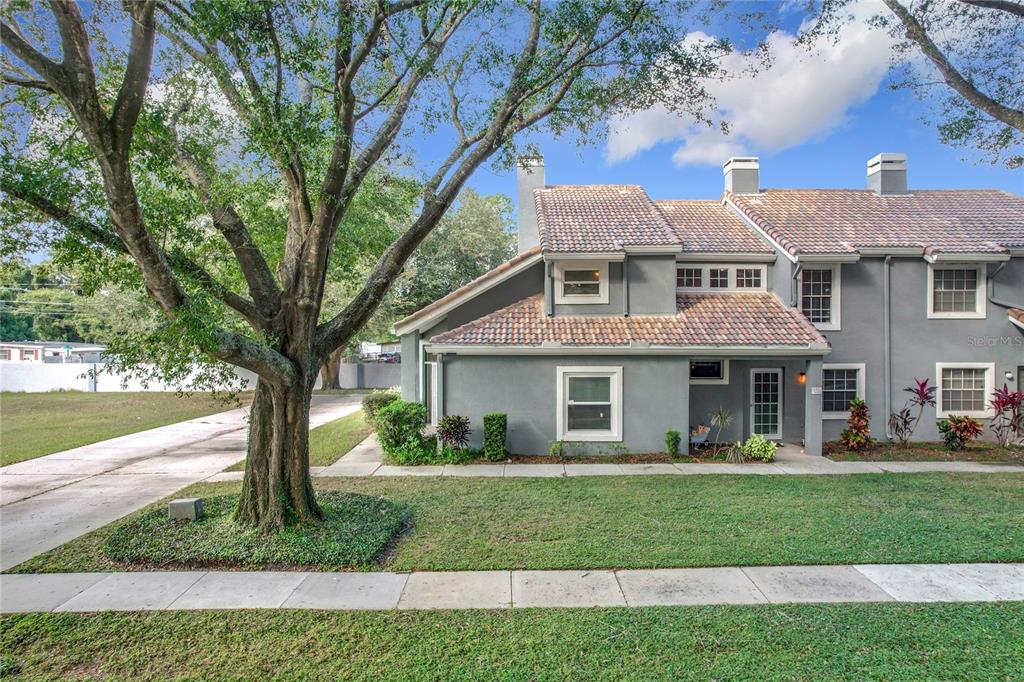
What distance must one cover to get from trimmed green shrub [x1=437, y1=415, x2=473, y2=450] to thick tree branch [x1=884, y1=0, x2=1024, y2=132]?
437 inches

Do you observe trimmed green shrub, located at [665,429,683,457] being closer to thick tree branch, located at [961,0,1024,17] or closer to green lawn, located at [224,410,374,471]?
green lawn, located at [224,410,374,471]

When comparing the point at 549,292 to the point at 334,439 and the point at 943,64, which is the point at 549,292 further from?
the point at 943,64

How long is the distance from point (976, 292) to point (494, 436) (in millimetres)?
12631

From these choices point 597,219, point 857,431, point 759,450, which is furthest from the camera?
point 597,219

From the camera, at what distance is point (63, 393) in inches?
1051

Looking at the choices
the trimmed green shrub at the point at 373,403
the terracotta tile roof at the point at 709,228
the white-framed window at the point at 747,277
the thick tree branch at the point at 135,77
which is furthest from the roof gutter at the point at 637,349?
the thick tree branch at the point at 135,77

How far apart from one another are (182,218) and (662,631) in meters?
7.21

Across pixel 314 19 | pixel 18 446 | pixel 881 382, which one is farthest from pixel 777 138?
pixel 18 446

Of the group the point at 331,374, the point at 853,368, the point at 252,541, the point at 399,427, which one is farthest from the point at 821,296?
the point at 331,374

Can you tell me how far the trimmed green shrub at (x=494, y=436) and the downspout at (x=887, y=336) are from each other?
378 inches

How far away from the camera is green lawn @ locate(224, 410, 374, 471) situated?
11.9 meters

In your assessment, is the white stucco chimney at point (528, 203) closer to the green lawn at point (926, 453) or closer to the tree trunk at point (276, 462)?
the green lawn at point (926, 453)

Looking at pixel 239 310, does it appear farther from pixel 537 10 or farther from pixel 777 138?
pixel 777 138

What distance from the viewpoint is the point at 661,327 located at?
1229 centimetres
